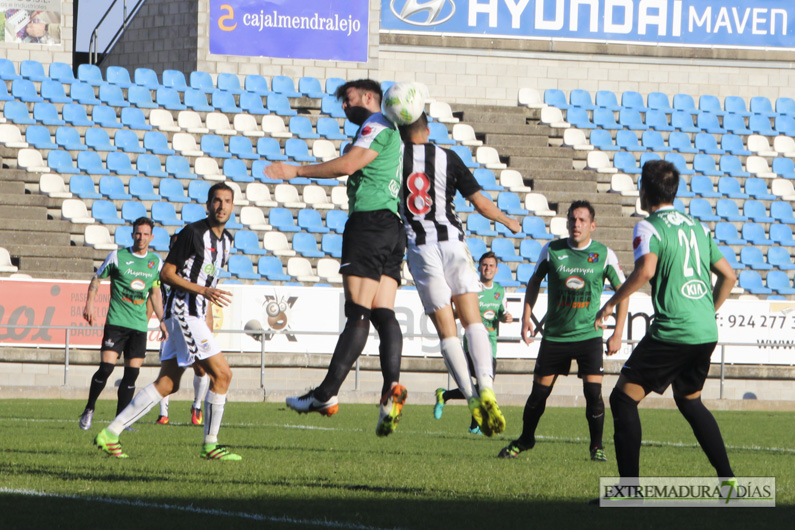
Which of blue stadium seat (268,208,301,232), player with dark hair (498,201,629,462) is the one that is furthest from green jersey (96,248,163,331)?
blue stadium seat (268,208,301,232)

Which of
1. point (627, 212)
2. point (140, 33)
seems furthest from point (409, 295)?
point (140, 33)

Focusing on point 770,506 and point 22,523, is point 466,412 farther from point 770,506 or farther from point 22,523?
point 22,523

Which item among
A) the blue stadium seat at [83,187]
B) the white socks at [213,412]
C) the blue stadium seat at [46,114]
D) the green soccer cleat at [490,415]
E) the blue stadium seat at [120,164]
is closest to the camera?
the green soccer cleat at [490,415]

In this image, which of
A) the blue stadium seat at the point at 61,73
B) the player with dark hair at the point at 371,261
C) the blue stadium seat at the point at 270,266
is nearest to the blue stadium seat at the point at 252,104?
the blue stadium seat at the point at 61,73

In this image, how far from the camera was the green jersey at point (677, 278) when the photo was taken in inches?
258

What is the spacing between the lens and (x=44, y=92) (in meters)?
24.4

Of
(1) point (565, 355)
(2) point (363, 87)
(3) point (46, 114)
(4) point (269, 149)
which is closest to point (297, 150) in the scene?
(4) point (269, 149)

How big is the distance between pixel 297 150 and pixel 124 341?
41.2 feet

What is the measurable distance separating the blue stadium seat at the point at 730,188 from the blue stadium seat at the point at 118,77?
1313 centimetres

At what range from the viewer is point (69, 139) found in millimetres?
23781

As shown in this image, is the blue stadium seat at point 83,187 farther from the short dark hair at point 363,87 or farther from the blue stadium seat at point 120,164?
the short dark hair at point 363,87

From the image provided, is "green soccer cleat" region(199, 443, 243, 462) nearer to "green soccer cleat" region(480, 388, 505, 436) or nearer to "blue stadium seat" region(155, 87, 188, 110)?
"green soccer cleat" region(480, 388, 505, 436)

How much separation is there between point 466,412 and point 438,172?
413 inches

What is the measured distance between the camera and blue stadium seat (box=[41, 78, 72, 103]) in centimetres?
2442
